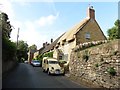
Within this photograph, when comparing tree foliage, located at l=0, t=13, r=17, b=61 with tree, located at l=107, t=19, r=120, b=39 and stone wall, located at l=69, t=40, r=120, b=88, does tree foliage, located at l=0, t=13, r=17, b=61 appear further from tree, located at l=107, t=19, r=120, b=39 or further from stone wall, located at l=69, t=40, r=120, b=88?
tree, located at l=107, t=19, r=120, b=39

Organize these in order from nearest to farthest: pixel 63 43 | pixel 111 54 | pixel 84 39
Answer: pixel 111 54 < pixel 84 39 < pixel 63 43

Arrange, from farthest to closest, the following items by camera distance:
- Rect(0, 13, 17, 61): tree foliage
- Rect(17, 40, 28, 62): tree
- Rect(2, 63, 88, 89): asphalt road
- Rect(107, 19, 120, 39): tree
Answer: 1. Rect(17, 40, 28, 62): tree
2. Rect(107, 19, 120, 39): tree
3. Rect(0, 13, 17, 61): tree foliage
4. Rect(2, 63, 88, 89): asphalt road

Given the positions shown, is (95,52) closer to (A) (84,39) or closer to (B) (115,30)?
(A) (84,39)

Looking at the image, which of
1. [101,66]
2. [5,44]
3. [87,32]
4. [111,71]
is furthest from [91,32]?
[111,71]

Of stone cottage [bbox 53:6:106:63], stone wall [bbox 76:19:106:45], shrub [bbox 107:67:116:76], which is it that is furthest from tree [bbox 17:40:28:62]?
shrub [bbox 107:67:116:76]

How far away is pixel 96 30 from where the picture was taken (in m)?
38.0

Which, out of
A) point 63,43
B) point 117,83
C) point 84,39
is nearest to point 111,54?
point 117,83

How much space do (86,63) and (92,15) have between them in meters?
20.7

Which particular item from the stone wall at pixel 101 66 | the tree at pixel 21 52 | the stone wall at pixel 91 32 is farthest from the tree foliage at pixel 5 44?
the tree at pixel 21 52

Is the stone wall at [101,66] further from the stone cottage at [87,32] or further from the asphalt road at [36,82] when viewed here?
the stone cottage at [87,32]

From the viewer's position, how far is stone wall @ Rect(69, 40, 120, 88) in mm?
13292

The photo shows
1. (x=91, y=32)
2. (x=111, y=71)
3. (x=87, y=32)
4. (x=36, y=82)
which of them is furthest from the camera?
(x=91, y=32)

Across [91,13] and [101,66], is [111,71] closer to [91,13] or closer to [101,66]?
[101,66]

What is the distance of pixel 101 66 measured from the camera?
15.2 meters
